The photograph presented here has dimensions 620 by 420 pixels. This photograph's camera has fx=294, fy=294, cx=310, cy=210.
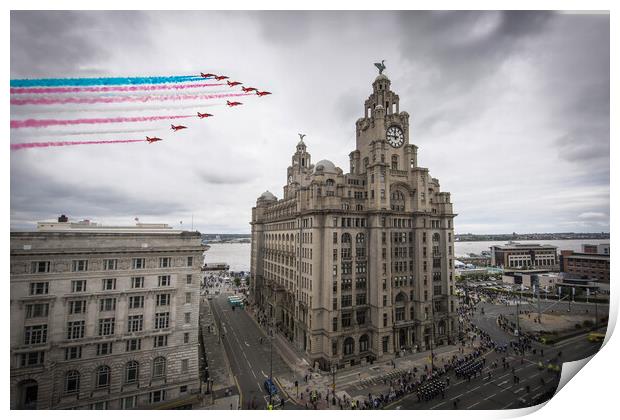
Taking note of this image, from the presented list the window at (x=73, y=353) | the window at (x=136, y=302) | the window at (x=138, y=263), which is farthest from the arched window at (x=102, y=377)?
the window at (x=138, y=263)

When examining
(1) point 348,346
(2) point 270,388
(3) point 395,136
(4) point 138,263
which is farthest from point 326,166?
(2) point 270,388

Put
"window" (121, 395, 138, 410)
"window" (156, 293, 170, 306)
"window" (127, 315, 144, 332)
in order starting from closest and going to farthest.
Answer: "window" (121, 395, 138, 410)
"window" (127, 315, 144, 332)
"window" (156, 293, 170, 306)

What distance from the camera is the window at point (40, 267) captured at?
103ft

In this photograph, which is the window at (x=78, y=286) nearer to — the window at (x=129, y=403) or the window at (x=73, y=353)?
the window at (x=73, y=353)

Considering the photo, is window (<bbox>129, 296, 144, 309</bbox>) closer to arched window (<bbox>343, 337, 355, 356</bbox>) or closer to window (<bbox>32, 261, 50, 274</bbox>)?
window (<bbox>32, 261, 50, 274</bbox>)

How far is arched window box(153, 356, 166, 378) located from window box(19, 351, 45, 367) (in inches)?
429

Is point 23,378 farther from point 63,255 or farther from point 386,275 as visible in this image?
point 386,275

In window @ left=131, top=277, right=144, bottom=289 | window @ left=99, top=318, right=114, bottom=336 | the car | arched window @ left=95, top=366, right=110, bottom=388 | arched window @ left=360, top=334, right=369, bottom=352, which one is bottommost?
the car

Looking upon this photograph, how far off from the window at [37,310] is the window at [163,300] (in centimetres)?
1059

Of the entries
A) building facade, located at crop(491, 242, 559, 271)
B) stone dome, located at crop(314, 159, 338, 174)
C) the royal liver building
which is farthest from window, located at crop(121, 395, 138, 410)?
building facade, located at crop(491, 242, 559, 271)

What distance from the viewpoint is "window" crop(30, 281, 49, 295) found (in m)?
31.1

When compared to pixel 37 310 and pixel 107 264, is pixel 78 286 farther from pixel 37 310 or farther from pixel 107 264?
pixel 37 310

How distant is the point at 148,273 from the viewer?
1432 inches

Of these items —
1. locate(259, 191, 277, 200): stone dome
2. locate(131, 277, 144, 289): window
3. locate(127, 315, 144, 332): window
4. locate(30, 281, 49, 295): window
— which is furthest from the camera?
locate(259, 191, 277, 200): stone dome
